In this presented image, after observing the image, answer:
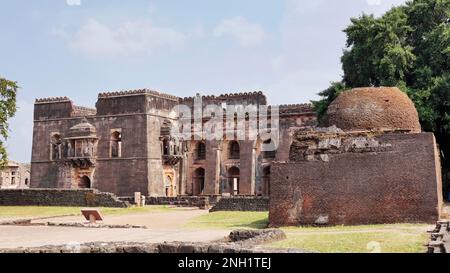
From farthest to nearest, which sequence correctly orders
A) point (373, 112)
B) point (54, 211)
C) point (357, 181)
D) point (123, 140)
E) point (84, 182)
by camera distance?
1. point (84, 182)
2. point (123, 140)
3. point (54, 211)
4. point (373, 112)
5. point (357, 181)

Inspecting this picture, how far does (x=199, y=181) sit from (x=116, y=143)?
6562mm

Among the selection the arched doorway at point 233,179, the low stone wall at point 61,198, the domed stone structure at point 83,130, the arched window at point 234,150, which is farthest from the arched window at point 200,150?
the low stone wall at point 61,198

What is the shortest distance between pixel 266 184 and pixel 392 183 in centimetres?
2343

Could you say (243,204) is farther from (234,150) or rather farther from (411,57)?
(234,150)

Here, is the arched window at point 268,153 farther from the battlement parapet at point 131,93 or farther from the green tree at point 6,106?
the green tree at point 6,106

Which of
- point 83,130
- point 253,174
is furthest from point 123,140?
point 253,174

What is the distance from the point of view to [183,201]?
104 ft

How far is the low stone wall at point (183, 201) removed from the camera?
3092cm

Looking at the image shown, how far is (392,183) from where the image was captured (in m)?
14.8

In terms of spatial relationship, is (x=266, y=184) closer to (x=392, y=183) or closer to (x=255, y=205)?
(x=255, y=205)

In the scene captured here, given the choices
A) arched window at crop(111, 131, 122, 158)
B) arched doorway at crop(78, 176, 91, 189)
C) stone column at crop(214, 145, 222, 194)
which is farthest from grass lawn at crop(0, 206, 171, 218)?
stone column at crop(214, 145, 222, 194)

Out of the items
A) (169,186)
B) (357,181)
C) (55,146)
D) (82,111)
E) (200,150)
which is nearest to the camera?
(357,181)
